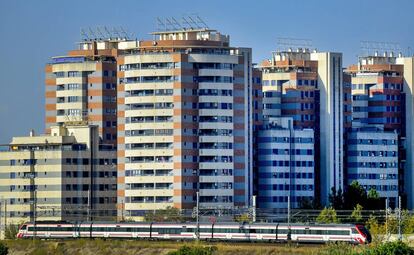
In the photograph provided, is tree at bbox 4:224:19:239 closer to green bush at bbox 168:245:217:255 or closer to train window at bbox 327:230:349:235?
green bush at bbox 168:245:217:255

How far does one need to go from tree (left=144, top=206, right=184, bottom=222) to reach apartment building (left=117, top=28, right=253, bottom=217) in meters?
2.06

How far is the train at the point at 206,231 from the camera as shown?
16388 cm

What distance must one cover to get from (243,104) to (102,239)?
1194 inches

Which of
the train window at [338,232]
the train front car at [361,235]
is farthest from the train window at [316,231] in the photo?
the train front car at [361,235]

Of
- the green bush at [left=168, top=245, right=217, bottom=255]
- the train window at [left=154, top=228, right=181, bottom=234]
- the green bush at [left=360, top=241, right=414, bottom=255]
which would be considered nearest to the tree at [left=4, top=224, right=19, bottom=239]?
the train window at [left=154, top=228, right=181, bottom=234]

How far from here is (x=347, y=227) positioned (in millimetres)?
163625

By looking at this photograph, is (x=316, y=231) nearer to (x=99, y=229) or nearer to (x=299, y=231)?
(x=299, y=231)

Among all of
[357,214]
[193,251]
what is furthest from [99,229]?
[357,214]

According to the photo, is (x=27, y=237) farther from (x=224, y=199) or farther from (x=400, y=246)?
(x=400, y=246)

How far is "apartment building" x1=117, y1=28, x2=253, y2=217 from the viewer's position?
196 meters

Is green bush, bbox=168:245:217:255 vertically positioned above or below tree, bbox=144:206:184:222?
below

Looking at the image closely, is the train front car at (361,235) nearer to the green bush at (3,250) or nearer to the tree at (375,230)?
the tree at (375,230)

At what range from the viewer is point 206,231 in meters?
173

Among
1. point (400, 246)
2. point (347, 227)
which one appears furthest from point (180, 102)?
point (400, 246)
